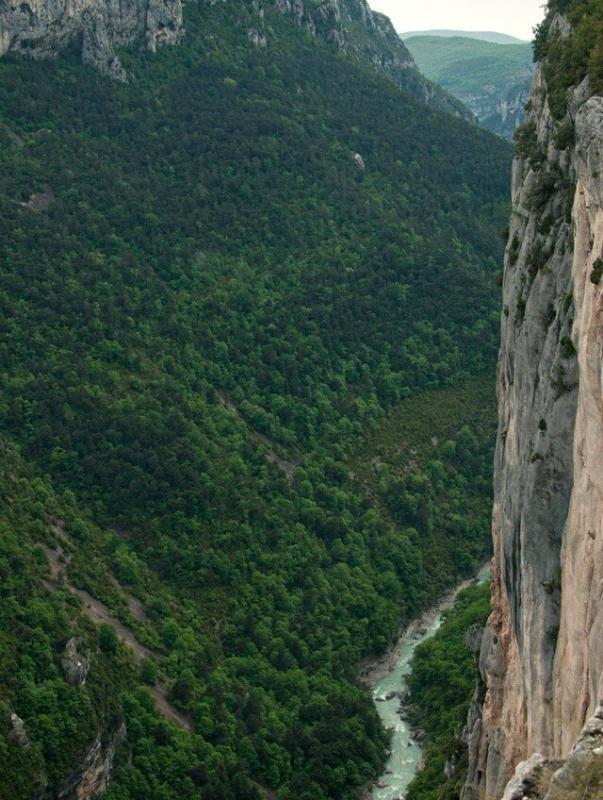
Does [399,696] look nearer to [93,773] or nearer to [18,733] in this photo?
[93,773]

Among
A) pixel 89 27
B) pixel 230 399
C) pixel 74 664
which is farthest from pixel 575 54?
pixel 89 27

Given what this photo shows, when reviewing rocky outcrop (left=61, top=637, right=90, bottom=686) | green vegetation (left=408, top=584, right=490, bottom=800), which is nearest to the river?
green vegetation (left=408, top=584, right=490, bottom=800)

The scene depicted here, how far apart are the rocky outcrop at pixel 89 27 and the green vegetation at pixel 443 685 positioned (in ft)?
253

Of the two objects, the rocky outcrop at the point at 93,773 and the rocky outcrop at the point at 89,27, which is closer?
the rocky outcrop at the point at 93,773

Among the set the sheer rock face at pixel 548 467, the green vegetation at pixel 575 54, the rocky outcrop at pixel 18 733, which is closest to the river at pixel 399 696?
the rocky outcrop at pixel 18 733

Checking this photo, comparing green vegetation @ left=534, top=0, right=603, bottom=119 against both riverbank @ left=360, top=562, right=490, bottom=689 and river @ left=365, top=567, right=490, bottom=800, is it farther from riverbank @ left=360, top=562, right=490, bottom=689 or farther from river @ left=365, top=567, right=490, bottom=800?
riverbank @ left=360, top=562, right=490, bottom=689

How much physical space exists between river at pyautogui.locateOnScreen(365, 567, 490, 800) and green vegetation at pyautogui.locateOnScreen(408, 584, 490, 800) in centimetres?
135

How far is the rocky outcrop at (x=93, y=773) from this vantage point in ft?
250

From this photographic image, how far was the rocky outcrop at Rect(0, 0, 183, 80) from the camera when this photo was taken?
145 meters

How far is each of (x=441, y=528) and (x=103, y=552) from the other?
36714mm

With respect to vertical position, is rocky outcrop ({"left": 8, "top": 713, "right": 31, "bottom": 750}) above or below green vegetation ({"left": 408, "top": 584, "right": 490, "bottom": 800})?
above

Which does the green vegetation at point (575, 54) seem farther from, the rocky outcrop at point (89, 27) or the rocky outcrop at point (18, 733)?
the rocky outcrop at point (89, 27)

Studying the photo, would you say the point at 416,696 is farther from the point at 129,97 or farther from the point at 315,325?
the point at 129,97

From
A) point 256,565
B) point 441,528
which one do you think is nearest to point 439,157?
point 441,528
